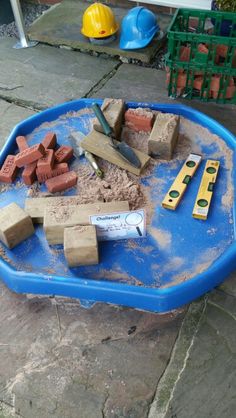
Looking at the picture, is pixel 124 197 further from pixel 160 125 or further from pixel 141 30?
pixel 141 30

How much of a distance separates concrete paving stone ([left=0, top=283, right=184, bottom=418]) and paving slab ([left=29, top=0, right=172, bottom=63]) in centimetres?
188

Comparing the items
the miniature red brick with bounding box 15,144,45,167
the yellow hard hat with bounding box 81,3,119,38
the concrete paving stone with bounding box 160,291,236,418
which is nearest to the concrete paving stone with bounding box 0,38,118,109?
the yellow hard hat with bounding box 81,3,119,38

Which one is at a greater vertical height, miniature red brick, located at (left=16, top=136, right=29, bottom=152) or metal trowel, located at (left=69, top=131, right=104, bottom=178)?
miniature red brick, located at (left=16, top=136, right=29, bottom=152)

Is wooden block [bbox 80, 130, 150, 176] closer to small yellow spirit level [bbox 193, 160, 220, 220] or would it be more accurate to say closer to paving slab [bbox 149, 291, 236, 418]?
small yellow spirit level [bbox 193, 160, 220, 220]

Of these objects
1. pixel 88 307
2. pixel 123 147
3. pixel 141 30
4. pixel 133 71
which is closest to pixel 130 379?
pixel 88 307

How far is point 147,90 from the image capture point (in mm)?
2602

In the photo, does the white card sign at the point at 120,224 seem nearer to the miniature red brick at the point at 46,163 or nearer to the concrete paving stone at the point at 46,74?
the miniature red brick at the point at 46,163

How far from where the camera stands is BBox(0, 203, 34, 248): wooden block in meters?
1.60

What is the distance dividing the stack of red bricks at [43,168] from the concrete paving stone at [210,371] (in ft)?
2.59

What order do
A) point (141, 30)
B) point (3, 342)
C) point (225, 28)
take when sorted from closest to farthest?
point (3, 342) → point (225, 28) → point (141, 30)

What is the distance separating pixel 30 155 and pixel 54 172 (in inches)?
5.0

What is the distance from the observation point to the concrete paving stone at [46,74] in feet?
8.57

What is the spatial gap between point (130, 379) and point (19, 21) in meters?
2.55

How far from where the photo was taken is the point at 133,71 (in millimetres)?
2775
